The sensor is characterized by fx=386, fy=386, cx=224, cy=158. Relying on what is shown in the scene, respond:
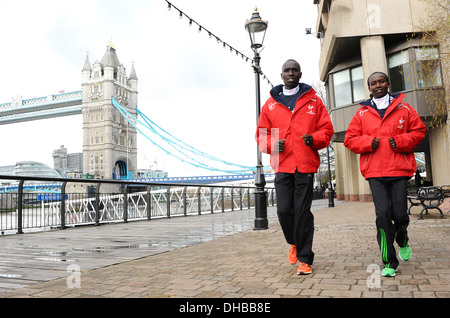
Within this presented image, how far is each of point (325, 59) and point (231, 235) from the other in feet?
47.5

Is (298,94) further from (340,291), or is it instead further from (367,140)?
(340,291)

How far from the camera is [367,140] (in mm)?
2941

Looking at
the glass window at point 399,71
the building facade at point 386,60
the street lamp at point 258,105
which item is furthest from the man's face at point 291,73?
the glass window at point 399,71

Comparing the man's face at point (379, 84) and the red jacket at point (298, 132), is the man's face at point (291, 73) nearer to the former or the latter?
the red jacket at point (298, 132)

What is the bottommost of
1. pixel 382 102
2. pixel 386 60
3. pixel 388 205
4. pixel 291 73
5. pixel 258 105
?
pixel 388 205

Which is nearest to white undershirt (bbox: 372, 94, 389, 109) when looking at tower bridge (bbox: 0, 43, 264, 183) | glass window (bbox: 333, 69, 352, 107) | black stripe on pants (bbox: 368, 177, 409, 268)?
black stripe on pants (bbox: 368, 177, 409, 268)

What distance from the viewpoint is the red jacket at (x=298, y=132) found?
9.87 ft

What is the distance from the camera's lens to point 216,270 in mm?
3162

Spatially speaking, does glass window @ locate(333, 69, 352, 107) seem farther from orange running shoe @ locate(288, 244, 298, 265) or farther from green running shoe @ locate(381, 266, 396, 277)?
green running shoe @ locate(381, 266, 396, 277)

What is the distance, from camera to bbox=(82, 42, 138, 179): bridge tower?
8494 cm

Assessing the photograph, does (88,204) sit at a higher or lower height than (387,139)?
lower

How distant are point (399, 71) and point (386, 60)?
919mm

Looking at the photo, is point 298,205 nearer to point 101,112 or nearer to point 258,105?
point 258,105

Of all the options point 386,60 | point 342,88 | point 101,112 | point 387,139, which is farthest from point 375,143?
point 101,112
